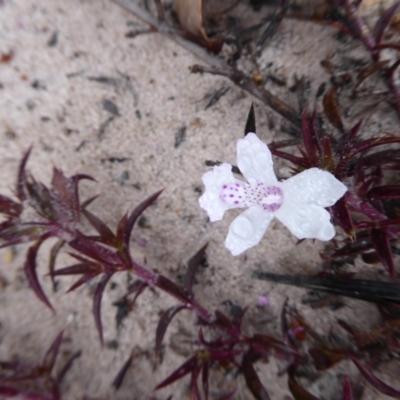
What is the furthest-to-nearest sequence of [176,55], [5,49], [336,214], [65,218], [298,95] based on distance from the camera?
[5,49] < [176,55] < [298,95] < [65,218] < [336,214]

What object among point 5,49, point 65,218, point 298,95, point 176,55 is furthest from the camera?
point 5,49

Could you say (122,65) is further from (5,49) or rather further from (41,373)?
(41,373)

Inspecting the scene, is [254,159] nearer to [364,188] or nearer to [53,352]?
[364,188]

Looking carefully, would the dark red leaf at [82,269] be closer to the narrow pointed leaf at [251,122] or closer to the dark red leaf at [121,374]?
the dark red leaf at [121,374]

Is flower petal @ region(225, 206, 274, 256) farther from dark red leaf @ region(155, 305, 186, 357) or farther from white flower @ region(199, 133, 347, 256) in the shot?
dark red leaf @ region(155, 305, 186, 357)

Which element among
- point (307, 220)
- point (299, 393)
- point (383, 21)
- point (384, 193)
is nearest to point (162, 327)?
point (299, 393)

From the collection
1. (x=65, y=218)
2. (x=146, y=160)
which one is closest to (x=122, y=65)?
(x=146, y=160)
